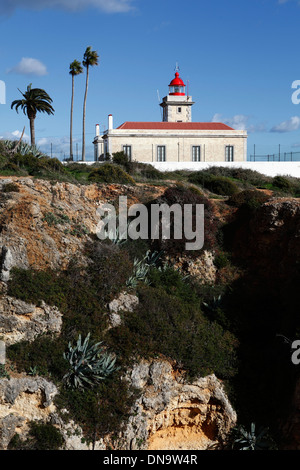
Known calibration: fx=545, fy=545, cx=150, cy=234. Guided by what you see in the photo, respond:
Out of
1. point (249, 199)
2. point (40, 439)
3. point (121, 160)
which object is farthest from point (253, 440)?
point (121, 160)

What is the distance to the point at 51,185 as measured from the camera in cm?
2192

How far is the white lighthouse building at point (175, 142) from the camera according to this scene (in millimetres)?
45531

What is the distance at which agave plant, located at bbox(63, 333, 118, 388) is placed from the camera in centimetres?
1505

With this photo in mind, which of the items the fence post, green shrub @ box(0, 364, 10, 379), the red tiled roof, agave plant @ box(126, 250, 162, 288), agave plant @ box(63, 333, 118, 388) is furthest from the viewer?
the red tiled roof

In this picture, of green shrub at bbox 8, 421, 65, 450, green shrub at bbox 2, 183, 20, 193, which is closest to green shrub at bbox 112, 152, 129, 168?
green shrub at bbox 2, 183, 20, 193

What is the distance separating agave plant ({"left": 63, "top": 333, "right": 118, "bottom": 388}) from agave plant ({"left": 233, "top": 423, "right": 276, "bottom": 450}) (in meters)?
4.11

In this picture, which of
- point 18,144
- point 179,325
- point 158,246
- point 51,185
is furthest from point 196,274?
point 18,144

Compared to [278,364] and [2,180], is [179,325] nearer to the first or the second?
[278,364]

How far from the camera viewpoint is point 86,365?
15234 millimetres

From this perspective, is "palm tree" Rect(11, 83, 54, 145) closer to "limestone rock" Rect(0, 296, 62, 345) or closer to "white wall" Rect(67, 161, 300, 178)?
"white wall" Rect(67, 161, 300, 178)

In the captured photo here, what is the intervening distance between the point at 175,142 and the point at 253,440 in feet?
110

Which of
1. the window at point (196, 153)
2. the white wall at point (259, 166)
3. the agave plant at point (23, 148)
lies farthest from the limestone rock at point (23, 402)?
the window at point (196, 153)

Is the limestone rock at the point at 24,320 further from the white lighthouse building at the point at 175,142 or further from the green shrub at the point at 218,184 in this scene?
the white lighthouse building at the point at 175,142

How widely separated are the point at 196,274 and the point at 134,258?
2.50 metres
